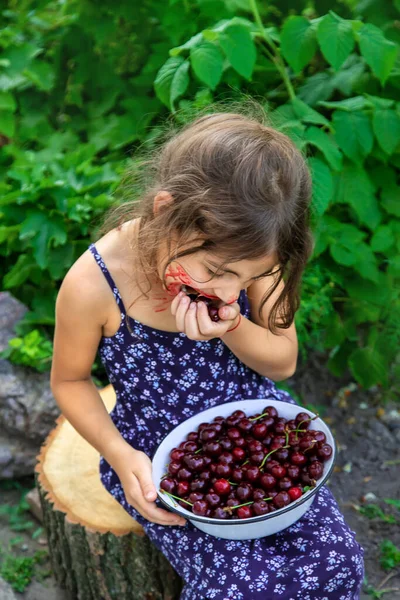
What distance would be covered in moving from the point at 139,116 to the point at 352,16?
0.89 m

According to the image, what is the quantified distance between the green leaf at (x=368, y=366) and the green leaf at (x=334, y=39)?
1.10 metres

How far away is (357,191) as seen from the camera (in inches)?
96.7

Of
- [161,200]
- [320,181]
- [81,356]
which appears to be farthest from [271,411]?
[320,181]

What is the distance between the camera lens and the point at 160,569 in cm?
204

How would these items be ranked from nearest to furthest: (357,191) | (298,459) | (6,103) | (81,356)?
(298,459) → (81,356) → (357,191) → (6,103)

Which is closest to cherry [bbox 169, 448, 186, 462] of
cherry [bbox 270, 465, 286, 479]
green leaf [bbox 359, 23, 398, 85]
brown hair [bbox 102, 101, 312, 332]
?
cherry [bbox 270, 465, 286, 479]

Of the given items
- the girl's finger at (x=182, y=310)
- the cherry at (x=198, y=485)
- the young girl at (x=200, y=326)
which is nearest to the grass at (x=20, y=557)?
the young girl at (x=200, y=326)

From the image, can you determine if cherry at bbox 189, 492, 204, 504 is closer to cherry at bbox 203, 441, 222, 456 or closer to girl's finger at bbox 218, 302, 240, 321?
cherry at bbox 203, 441, 222, 456

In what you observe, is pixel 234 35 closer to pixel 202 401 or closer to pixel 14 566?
pixel 202 401

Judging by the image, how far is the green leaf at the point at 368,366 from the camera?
275cm

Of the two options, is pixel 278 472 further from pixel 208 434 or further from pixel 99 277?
pixel 99 277

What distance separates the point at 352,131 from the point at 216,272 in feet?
3.54

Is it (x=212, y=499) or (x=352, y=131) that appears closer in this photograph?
(x=212, y=499)

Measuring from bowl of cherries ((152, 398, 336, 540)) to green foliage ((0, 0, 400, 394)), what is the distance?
720 mm
